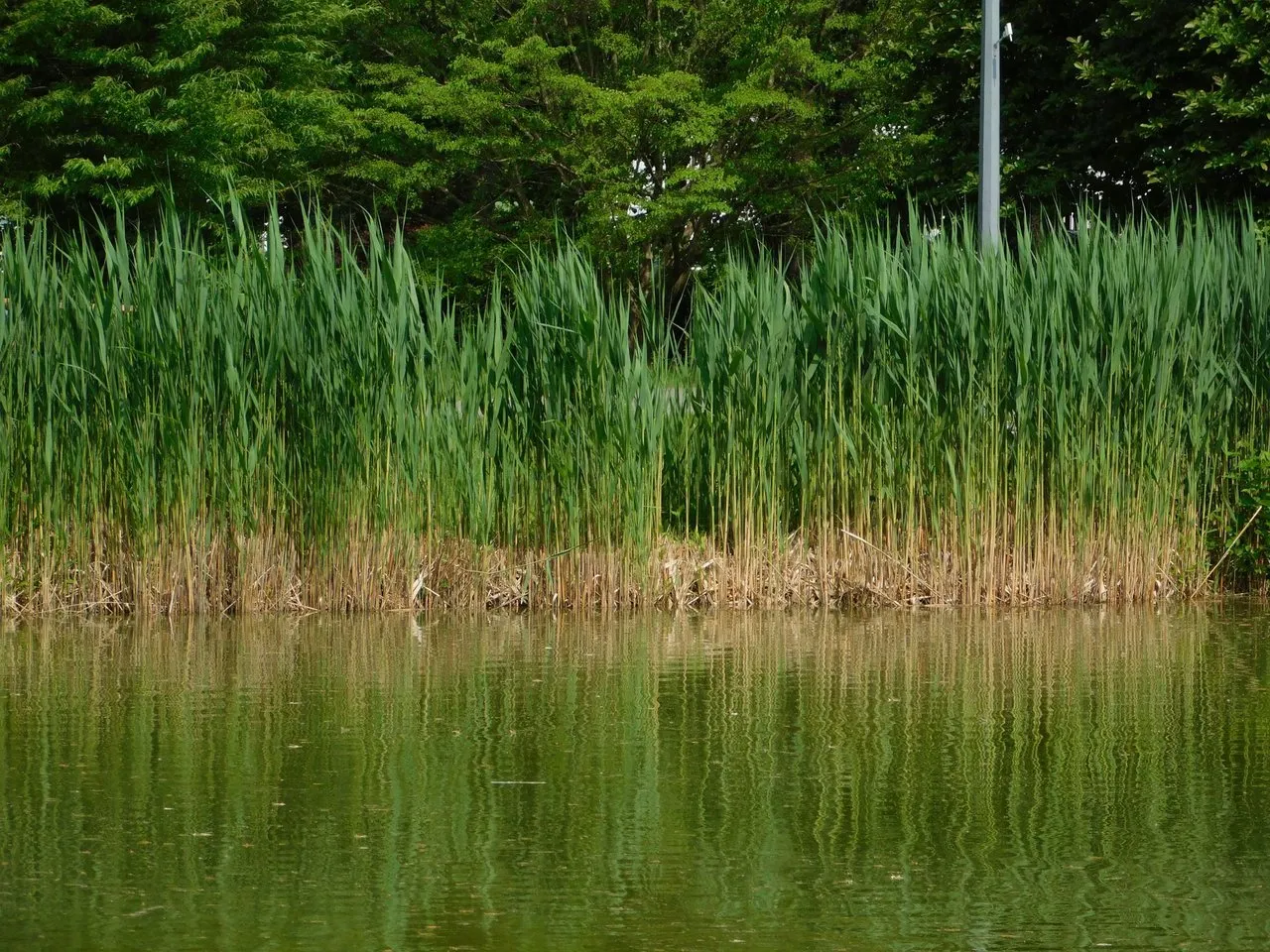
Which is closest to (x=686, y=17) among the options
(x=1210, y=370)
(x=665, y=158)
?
(x=665, y=158)

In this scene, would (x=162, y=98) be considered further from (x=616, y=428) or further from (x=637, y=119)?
(x=616, y=428)

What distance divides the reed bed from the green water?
39.2 inches

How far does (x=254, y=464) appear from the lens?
9195 millimetres

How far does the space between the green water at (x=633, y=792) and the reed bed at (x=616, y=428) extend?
1.00 meters

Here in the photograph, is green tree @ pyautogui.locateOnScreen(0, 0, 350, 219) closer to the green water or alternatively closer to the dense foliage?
the dense foliage

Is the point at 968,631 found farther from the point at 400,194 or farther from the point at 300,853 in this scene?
the point at 400,194

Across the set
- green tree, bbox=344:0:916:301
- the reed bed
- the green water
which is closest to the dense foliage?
green tree, bbox=344:0:916:301

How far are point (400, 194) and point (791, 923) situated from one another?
23.8m

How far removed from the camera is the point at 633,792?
5.32 m

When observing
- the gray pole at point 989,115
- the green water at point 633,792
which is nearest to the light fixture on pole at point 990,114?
the gray pole at point 989,115

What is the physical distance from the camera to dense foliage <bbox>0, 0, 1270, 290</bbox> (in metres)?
23.2

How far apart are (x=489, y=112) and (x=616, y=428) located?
586 inches

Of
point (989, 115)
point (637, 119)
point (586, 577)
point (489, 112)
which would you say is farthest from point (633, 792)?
point (489, 112)

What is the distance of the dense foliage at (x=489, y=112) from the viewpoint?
76.2 feet
